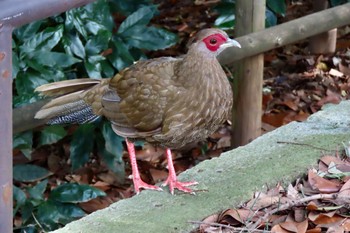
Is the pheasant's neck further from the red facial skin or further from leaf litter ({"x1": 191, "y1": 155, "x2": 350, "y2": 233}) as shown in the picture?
leaf litter ({"x1": 191, "y1": 155, "x2": 350, "y2": 233})

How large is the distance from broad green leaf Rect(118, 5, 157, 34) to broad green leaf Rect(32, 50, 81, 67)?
2.12ft

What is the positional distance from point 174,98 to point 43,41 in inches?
62.8

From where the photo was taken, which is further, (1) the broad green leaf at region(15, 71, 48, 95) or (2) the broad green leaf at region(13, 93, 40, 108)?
(1) the broad green leaf at region(15, 71, 48, 95)

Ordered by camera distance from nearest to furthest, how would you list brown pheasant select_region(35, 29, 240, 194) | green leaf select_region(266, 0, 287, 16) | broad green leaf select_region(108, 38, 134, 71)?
1. brown pheasant select_region(35, 29, 240, 194)
2. broad green leaf select_region(108, 38, 134, 71)
3. green leaf select_region(266, 0, 287, 16)

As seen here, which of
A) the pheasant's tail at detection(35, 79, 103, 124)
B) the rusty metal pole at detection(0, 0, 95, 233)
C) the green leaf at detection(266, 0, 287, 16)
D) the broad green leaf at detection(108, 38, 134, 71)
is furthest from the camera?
the green leaf at detection(266, 0, 287, 16)

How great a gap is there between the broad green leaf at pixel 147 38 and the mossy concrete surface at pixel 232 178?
1.54 metres

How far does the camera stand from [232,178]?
416 cm

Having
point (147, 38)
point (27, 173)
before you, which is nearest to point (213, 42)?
point (147, 38)

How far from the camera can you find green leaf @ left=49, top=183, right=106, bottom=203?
549 centimetres

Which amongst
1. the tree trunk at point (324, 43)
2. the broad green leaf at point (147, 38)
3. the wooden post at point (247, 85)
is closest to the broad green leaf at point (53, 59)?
the broad green leaf at point (147, 38)

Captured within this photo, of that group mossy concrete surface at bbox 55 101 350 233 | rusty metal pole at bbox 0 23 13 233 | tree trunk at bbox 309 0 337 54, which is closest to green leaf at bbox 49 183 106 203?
mossy concrete surface at bbox 55 101 350 233

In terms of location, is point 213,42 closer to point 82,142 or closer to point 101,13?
point 101,13

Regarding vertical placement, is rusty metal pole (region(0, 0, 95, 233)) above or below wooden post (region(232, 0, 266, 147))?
above

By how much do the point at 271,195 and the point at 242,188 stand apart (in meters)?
0.14
